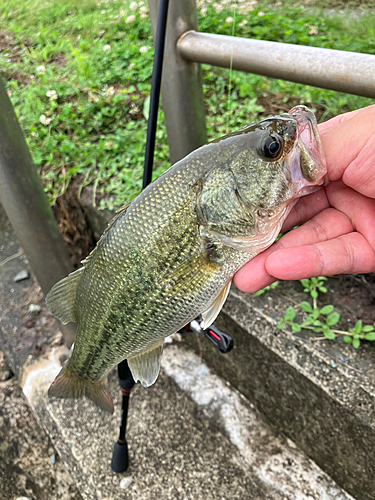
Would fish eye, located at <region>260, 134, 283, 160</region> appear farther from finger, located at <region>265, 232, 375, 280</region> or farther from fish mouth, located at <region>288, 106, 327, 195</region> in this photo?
finger, located at <region>265, 232, 375, 280</region>

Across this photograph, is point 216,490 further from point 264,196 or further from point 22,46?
point 22,46

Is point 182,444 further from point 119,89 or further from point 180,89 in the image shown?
point 119,89

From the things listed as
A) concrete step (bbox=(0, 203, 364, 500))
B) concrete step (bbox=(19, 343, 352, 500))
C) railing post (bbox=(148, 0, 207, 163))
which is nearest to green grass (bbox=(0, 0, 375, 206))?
railing post (bbox=(148, 0, 207, 163))

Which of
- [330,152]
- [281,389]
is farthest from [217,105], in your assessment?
[281,389]

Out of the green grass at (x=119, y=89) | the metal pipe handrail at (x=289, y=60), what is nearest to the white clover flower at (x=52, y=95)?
the green grass at (x=119, y=89)

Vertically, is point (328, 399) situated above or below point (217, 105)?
below
